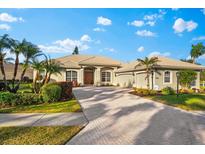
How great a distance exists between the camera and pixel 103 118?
22.7 feet

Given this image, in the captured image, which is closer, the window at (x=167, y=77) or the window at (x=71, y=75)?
the window at (x=167, y=77)

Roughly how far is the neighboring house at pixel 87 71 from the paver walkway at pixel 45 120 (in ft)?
52.4

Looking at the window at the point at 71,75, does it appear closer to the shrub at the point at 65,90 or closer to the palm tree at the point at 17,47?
the palm tree at the point at 17,47

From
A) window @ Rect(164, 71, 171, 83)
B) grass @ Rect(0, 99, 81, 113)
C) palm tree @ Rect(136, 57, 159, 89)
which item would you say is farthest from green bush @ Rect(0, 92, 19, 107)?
window @ Rect(164, 71, 171, 83)

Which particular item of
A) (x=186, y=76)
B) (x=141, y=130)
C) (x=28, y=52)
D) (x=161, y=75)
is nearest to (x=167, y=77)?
(x=161, y=75)

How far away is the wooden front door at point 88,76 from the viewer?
24766 mm

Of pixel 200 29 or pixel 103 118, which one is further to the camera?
pixel 200 29

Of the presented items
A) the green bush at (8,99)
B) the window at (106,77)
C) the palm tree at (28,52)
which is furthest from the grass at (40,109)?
the window at (106,77)

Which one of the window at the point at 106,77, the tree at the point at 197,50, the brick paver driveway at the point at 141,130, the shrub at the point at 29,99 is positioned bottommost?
the brick paver driveway at the point at 141,130

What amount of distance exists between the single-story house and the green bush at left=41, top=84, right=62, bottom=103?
10300 millimetres

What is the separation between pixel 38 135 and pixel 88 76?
20.0 m
